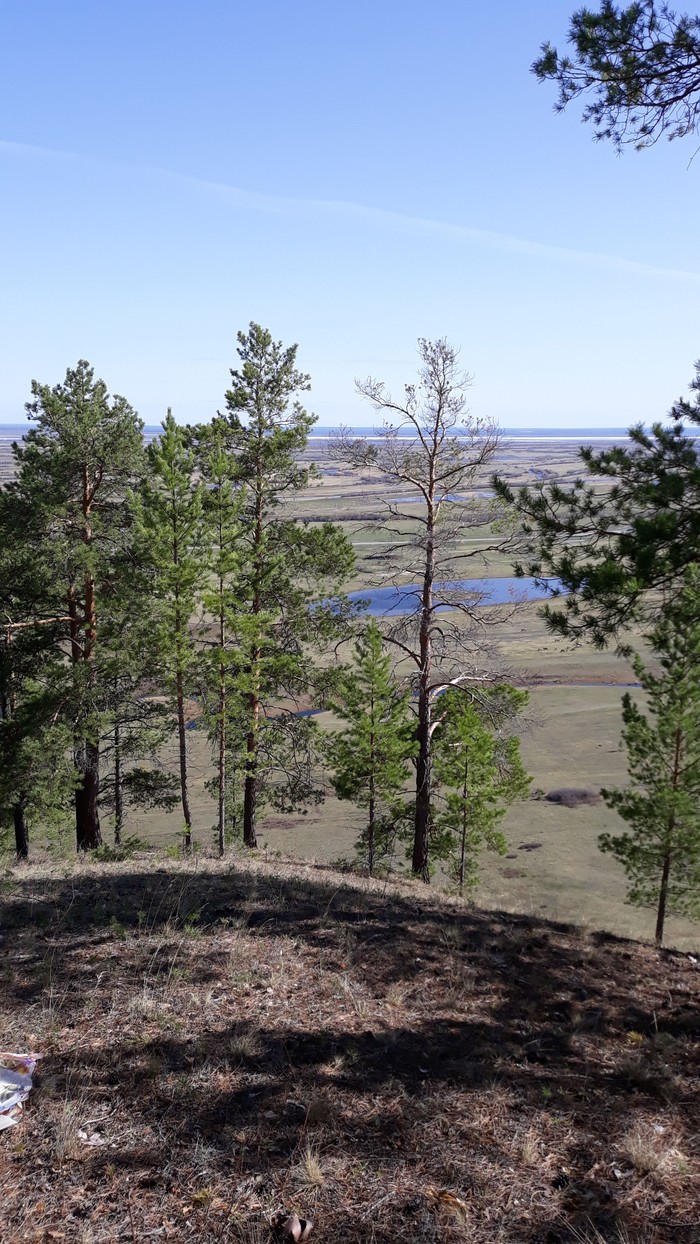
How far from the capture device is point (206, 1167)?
394 cm

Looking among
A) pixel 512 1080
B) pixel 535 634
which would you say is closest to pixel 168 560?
pixel 512 1080

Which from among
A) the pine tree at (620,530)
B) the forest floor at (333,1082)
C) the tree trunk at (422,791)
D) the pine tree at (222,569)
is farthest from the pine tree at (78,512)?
the pine tree at (620,530)

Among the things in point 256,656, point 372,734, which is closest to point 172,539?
point 256,656

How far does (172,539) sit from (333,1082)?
13.6 metres

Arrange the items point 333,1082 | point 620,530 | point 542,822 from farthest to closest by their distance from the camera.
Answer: point 542,822
point 620,530
point 333,1082

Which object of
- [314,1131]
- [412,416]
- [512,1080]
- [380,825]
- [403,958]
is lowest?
[380,825]

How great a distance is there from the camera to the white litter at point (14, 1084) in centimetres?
418

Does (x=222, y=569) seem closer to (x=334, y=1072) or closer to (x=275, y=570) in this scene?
(x=275, y=570)

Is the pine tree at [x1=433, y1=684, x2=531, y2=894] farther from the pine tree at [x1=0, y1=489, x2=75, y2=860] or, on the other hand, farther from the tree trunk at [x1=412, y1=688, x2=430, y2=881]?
the pine tree at [x1=0, y1=489, x2=75, y2=860]

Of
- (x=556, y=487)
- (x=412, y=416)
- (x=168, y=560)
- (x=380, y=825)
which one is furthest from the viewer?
(x=380, y=825)

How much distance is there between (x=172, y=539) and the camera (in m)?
16.9

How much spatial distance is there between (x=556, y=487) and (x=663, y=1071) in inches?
219

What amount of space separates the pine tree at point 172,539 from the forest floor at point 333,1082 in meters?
9.42

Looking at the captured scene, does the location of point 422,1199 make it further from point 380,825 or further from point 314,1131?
point 380,825
